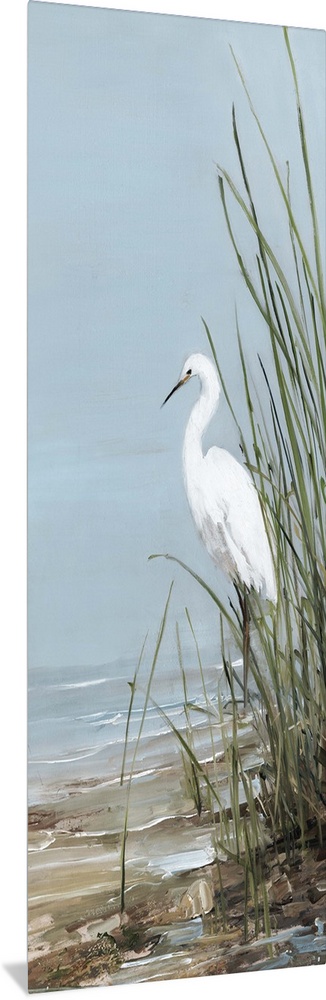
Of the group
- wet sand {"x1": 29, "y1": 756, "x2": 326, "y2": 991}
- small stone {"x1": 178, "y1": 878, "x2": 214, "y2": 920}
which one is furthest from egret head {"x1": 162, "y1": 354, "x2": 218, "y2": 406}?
small stone {"x1": 178, "y1": 878, "x2": 214, "y2": 920}

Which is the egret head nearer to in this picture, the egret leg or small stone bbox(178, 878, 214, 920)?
the egret leg

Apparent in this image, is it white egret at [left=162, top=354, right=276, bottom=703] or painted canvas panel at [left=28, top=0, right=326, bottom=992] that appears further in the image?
white egret at [left=162, top=354, right=276, bottom=703]

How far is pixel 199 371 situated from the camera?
262cm

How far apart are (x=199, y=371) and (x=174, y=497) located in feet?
0.98

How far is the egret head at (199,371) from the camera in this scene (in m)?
2.61

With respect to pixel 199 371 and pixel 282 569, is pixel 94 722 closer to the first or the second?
pixel 282 569

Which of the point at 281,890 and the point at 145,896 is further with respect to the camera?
the point at 281,890

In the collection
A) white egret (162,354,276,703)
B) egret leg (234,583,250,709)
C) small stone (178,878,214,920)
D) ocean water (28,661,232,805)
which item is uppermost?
white egret (162,354,276,703)

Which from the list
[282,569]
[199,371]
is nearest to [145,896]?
[282,569]

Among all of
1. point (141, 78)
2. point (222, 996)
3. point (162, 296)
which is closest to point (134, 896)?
point (222, 996)

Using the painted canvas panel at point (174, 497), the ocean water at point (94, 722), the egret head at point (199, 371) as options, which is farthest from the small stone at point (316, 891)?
the egret head at point (199, 371)

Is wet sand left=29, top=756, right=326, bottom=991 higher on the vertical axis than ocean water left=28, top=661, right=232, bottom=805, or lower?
lower

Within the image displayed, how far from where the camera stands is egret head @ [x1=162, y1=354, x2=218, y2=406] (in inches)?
103

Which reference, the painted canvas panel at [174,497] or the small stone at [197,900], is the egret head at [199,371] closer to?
the painted canvas panel at [174,497]
